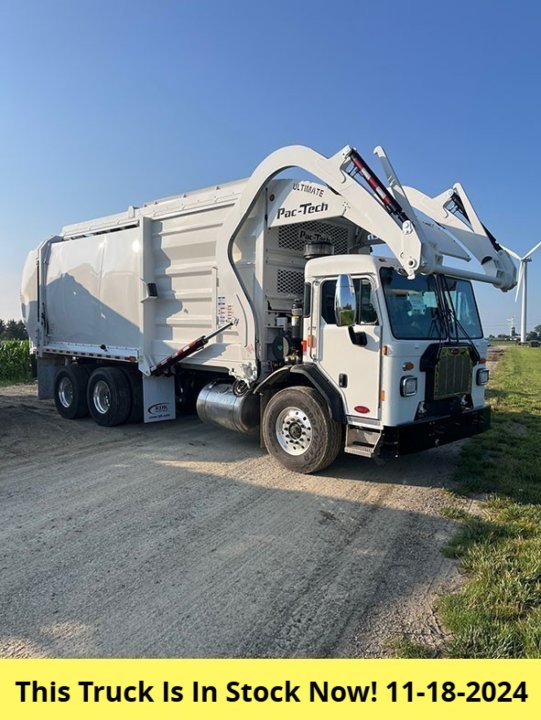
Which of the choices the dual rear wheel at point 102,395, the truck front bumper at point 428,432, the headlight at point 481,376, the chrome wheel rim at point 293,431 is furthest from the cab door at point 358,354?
the dual rear wheel at point 102,395

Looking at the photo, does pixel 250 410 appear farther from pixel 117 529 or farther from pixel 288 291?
pixel 117 529

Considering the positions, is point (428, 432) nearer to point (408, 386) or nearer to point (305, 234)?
point (408, 386)

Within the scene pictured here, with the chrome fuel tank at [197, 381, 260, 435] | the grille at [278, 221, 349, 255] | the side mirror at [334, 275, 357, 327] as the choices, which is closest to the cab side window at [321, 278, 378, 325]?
the side mirror at [334, 275, 357, 327]

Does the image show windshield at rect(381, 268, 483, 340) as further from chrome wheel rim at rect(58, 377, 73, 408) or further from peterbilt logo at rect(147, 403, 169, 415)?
chrome wheel rim at rect(58, 377, 73, 408)

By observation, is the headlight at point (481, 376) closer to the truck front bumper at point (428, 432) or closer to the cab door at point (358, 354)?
the truck front bumper at point (428, 432)

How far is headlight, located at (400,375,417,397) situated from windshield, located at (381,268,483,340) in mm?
471

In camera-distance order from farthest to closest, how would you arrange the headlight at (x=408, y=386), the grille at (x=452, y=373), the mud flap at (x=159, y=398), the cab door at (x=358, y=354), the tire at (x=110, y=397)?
the tire at (x=110, y=397) → the mud flap at (x=159, y=398) → the grille at (x=452, y=373) → the cab door at (x=358, y=354) → the headlight at (x=408, y=386)

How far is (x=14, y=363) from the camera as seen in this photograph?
17.8 metres

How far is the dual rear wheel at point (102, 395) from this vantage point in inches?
367

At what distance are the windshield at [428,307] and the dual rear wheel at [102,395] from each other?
5.28 m

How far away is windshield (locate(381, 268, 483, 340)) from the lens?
5883 millimetres

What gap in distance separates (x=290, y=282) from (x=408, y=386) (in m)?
2.60

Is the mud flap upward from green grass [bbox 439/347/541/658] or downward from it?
upward

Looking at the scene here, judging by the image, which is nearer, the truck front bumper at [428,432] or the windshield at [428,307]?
the truck front bumper at [428,432]
